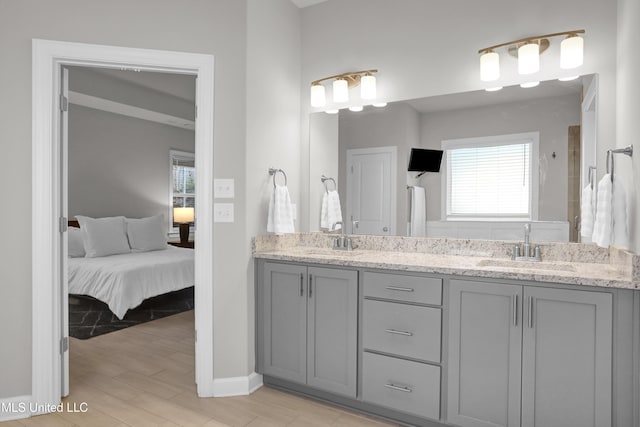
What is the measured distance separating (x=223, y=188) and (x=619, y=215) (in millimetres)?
2099

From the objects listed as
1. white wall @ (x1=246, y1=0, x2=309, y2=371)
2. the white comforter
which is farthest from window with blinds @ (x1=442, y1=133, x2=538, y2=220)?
the white comforter

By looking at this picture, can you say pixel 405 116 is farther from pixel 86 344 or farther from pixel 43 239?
pixel 86 344

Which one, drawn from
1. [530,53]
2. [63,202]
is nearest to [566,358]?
[530,53]

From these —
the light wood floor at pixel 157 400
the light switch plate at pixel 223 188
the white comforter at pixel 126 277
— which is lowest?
the light wood floor at pixel 157 400

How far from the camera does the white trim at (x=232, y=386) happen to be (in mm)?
2451

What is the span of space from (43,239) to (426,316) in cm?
219

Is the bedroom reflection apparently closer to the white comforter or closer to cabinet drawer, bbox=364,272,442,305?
the white comforter

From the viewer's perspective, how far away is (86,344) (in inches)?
132

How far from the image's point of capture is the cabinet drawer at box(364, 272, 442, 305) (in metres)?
2.01

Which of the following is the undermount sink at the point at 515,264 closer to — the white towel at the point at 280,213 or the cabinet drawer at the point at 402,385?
the cabinet drawer at the point at 402,385

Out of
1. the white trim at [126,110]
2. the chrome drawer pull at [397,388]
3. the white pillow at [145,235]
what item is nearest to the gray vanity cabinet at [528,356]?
the chrome drawer pull at [397,388]

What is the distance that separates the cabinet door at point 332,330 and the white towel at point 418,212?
679mm

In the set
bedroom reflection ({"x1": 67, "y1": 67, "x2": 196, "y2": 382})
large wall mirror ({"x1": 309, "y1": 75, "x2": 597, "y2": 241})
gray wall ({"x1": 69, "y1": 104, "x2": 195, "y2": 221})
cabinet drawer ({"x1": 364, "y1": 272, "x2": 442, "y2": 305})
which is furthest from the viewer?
gray wall ({"x1": 69, "y1": 104, "x2": 195, "y2": 221})

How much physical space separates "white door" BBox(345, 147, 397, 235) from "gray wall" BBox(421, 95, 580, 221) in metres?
0.52
